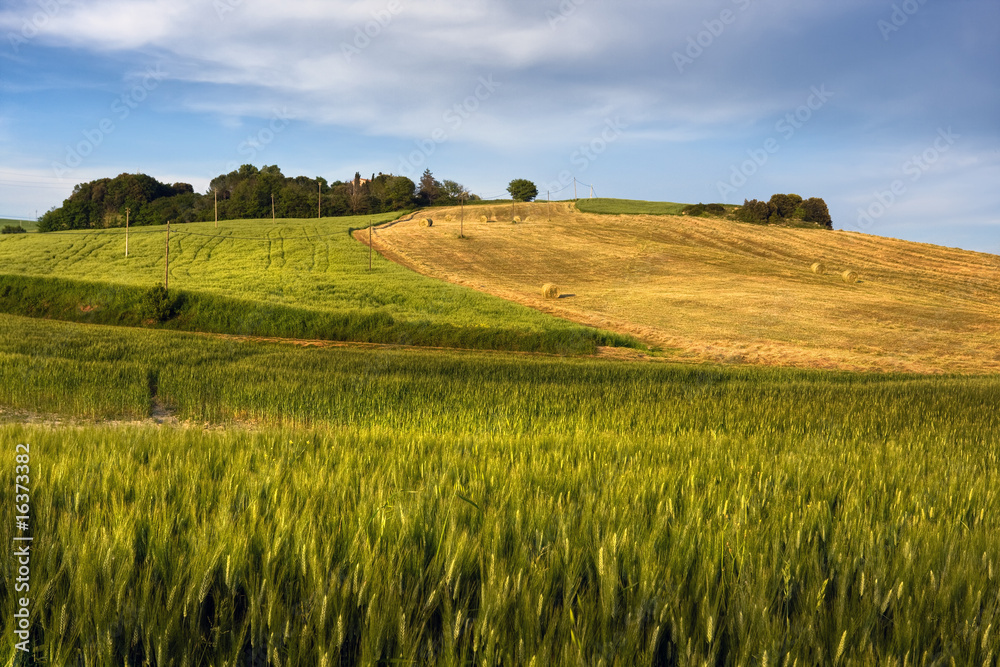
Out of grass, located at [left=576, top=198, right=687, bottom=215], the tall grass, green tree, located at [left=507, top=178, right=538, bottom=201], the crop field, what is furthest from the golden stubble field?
green tree, located at [left=507, top=178, right=538, bottom=201]

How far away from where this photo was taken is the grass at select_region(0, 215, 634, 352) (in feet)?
88.4

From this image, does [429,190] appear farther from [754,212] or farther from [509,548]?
[509,548]

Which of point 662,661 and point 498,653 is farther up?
point 498,653

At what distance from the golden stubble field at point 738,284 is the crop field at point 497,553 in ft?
72.3

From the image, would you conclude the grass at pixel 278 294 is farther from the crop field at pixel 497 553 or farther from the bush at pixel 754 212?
the bush at pixel 754 212

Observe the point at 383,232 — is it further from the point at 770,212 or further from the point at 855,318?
the point at 770,212

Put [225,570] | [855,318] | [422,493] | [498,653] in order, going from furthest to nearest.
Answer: [855,318] < [422,493] < [225,570] < [498,653]

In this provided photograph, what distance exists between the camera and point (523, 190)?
136m

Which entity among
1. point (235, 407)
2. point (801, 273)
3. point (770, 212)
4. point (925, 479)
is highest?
point (770, 212)

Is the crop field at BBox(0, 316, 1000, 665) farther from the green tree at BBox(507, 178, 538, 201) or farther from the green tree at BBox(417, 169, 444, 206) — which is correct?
the green tree at BBox(507, 178, 538, 201)

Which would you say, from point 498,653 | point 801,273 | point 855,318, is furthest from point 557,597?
point 801,273

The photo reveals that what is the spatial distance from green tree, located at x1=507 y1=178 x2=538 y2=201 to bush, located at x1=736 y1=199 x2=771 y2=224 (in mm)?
59643

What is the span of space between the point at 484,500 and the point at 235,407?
913cm

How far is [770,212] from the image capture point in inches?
3250
